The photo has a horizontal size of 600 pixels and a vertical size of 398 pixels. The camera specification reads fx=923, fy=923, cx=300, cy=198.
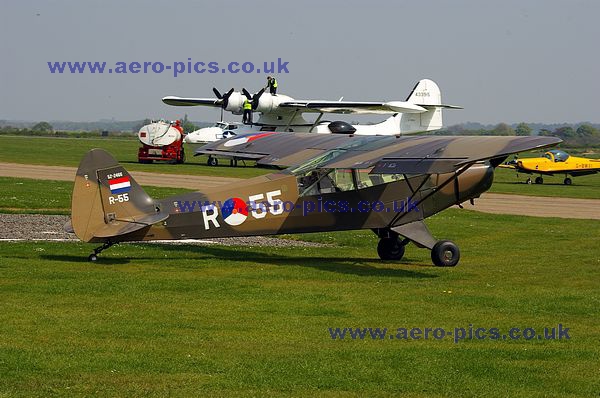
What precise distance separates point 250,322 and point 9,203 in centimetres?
1737

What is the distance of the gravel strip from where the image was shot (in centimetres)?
2067

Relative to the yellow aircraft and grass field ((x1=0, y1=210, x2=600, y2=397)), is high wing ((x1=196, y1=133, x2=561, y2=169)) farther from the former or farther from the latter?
the yellow aircraft

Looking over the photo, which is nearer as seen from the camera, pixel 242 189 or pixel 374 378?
pixel 374 378

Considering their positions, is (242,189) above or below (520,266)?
above

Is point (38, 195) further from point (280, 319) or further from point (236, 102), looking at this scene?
point (236, 102)

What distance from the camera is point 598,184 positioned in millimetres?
53844

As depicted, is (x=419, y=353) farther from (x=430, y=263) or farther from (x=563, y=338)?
(x=430, y=263)

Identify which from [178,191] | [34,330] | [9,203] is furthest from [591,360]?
[178,191]

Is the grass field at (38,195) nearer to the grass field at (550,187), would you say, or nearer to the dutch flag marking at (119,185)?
the dutch flag marking at (119,185)

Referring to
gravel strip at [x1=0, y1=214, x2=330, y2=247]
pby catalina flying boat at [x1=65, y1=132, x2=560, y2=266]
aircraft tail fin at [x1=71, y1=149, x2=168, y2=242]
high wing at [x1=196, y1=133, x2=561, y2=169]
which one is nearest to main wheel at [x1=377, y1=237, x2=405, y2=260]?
pby catalina flying boat at [x1=65, y1=132, x2=560, y2=266]

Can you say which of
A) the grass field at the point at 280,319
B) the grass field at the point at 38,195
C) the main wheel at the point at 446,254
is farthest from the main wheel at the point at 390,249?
the grass field at the point at 38,195

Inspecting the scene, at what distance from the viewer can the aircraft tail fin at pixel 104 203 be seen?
1566 centimetres

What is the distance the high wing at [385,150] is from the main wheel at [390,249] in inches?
81.2

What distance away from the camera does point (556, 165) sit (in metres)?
52.8
